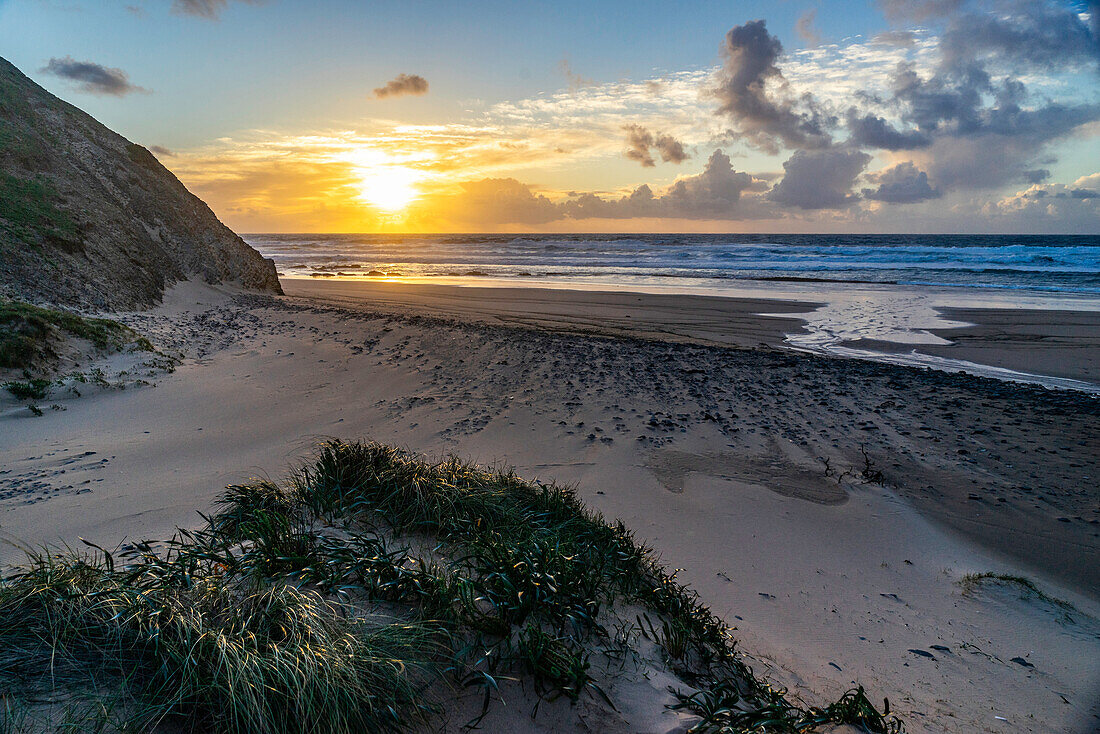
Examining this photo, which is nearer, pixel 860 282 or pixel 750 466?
pixel 750 466

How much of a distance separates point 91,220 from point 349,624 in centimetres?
1506

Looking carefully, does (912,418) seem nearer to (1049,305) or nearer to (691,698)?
(691,698)

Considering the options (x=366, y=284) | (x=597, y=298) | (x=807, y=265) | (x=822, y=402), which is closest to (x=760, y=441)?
(x=822, y=402)

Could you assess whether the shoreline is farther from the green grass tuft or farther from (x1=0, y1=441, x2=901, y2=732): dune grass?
(x1=0, y1=441, x2=901, y2=732): dune grass

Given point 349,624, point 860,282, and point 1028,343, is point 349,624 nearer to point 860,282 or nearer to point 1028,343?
point 1028,343

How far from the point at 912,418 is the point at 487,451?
6012 mm

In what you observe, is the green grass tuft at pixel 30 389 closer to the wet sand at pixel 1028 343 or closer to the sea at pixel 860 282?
the sea at pixel 860 282

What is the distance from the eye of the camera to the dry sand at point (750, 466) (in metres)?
3.34

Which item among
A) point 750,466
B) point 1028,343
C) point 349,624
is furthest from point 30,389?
point 1028,343

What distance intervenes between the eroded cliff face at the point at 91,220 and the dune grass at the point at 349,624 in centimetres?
943

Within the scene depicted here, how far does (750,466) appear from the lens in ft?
19.9

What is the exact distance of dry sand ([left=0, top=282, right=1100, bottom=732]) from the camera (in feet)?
10.9

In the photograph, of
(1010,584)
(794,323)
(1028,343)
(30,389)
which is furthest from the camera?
(794,323)

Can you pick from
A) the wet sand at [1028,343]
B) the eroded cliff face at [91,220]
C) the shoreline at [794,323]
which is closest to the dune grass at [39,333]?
the eroded cliff face at [91,220]
